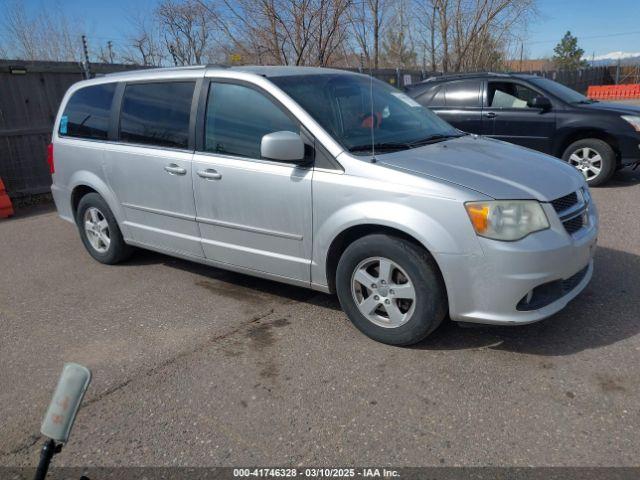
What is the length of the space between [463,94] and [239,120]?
18.9 ft

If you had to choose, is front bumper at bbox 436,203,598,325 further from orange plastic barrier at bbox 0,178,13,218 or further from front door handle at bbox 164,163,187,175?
orange plastic barrier at bbox 0,178,13,218

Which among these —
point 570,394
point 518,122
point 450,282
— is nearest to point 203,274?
point 450,282

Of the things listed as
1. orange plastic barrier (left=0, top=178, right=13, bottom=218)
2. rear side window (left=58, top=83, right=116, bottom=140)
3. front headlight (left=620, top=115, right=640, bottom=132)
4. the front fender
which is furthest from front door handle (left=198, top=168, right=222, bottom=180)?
front headlight (left=620, top=115, right=640, bottom=132)

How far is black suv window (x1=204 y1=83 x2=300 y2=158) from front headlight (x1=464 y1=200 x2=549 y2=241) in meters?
1.35

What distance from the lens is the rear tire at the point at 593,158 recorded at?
770cm

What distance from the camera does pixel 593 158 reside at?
7.84 metres

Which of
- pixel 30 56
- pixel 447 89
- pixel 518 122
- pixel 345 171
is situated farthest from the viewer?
pixel 30 56

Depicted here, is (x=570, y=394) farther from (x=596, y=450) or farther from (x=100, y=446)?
(x=100, y=446)

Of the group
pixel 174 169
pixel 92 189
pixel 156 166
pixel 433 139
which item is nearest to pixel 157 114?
pixel 156 166

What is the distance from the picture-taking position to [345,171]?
11.2 ft

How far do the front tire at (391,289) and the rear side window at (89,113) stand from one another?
289 cm

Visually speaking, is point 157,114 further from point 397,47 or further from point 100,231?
point 397,47

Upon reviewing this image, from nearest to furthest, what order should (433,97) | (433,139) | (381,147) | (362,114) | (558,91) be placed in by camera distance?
(381,147), (362,114), (433,139), (558,91), (433,97)

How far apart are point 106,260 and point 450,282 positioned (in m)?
3.67
